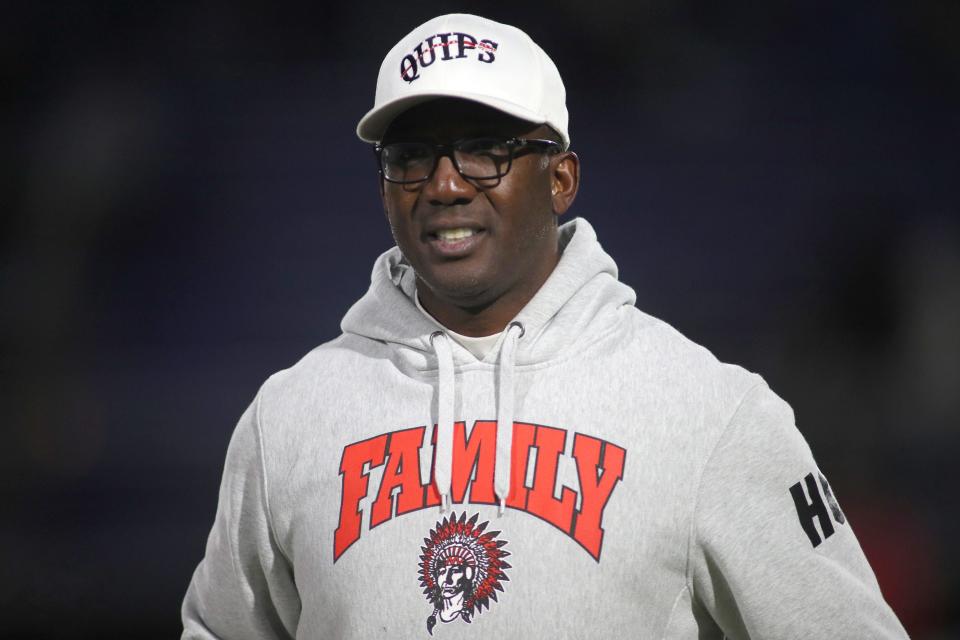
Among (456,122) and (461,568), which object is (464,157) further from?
(461,568)

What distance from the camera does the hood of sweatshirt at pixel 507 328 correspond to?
1.57 m

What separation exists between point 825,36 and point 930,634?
199 centimetres

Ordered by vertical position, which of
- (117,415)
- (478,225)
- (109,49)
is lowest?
(117,415)

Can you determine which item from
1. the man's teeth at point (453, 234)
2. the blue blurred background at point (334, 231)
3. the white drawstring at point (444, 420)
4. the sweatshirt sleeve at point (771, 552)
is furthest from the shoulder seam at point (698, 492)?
the blue blurred background at point (334, 231)

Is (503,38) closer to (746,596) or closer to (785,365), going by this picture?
(746,596)

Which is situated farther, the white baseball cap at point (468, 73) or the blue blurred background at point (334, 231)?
the blue blurred background at point (334, 231)

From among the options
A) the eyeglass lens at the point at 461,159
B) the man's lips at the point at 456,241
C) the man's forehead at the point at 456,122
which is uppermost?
the man's forehead at the point at 456,122

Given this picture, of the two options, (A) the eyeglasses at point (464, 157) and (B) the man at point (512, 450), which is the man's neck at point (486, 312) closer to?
(B) the man at point (512, 450)

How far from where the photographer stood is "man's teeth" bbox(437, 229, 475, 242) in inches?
62.7

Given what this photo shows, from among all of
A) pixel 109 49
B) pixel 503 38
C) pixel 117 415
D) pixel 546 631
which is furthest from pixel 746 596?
pixel 109 49

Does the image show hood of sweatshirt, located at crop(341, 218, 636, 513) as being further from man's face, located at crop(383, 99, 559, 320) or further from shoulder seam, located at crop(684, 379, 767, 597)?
shoulder seam, located at crop(684, 379, 767, 597)

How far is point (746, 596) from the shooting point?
1.50 metres

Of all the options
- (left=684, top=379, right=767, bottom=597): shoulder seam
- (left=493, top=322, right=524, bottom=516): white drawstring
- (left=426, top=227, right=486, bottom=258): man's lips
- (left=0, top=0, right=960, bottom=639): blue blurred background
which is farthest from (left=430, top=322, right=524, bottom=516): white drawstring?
(left=0, top=0, right=960, bottom=639): blue blurred background

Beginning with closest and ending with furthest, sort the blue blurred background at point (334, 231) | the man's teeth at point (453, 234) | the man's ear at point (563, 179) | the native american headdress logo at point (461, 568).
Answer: the native american headdress logo at point (461, 568) → the man's teeth at point (453, 234) → the man's ear at point (563, 179) → the blue blurred background at point (334, 231)
